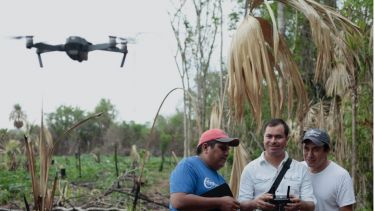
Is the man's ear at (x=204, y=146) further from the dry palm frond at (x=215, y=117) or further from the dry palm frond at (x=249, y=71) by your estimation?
the dry palm frond at (x=215, y=117)

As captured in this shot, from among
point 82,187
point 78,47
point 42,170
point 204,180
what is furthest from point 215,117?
point 82,187

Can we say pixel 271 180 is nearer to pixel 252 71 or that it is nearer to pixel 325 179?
pixel 325 179

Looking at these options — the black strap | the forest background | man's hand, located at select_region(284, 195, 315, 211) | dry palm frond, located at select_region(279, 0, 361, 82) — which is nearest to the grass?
the forest background

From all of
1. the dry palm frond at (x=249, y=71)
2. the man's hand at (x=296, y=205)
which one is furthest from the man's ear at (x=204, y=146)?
the dry palm frond at (x=249, y=71)

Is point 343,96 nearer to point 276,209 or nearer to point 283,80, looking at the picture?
point 283,80

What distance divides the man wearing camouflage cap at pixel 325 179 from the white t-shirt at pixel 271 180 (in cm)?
11

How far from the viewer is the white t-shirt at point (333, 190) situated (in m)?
3.24

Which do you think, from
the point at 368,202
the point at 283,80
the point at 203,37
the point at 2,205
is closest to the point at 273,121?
the point at 283,80

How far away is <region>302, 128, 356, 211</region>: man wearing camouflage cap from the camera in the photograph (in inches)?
128

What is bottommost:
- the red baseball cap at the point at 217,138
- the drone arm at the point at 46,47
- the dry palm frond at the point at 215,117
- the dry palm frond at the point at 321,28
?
the red baseball cap at the point at 217,138

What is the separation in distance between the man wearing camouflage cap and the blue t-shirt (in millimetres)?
546

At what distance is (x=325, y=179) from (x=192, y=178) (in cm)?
72

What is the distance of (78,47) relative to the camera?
6652 millimetres

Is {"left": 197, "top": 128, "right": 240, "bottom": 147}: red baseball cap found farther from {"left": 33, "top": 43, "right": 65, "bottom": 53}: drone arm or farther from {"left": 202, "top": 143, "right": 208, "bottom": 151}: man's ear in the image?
{"left": 33, "top": 43, "right": 65, "bottom": 53}: drone arm
